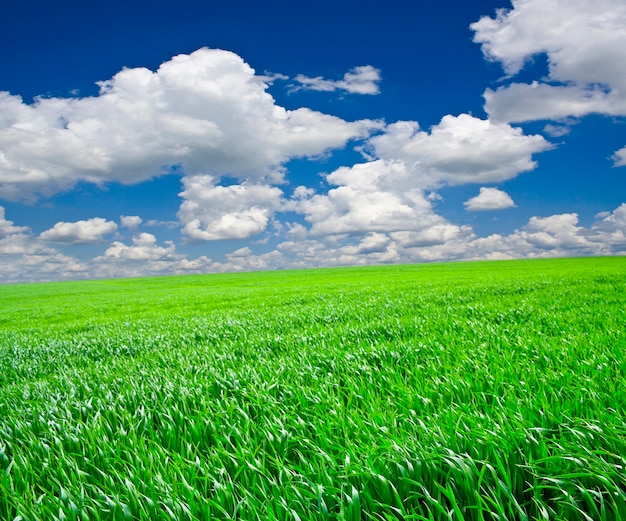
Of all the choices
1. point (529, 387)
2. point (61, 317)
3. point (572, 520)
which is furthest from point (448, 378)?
point (61, 317)

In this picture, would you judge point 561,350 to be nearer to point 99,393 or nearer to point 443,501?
point 443,501

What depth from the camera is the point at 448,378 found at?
4.40m

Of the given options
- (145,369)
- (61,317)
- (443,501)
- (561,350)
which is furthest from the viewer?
(61,317)

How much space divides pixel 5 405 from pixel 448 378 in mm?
6264

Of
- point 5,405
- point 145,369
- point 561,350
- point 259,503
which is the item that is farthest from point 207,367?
point 561,350

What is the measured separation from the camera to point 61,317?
2477 centimetres

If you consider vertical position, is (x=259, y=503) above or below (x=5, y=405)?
above

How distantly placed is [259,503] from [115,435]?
2207 mm

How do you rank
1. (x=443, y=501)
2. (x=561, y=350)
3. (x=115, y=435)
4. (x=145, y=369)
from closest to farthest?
1. (x=443, y=501)
2. (x=115, y=435)
3. (x=561, y=350)
4. (x=145, y=369)

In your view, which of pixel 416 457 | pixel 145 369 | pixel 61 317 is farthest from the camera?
pixel 61 317

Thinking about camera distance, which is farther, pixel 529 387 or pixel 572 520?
pixel 529 387

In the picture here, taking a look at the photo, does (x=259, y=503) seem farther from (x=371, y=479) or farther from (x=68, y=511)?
(x=68, y=511)

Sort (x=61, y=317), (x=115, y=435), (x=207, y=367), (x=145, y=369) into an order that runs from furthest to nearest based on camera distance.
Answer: (x=61, y=317) → (x=145, y=369) → (x=207, y=367) → (x=115, y=435)

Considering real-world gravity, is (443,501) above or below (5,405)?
above
